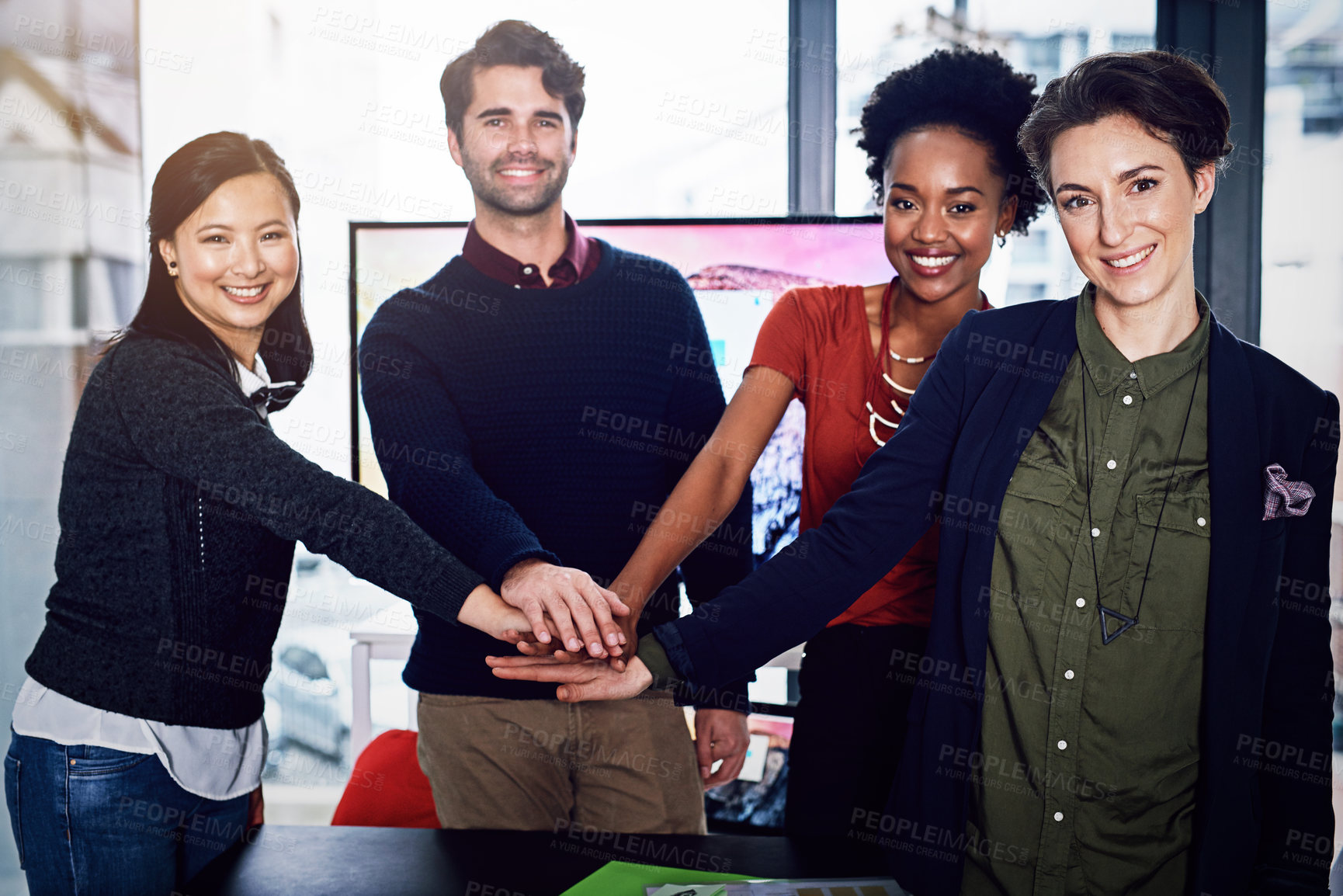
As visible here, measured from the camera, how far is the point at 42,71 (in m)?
2.39

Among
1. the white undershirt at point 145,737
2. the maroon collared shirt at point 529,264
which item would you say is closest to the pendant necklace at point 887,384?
the maroon collared shirt at point 529,264

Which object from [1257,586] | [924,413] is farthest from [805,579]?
[1257,586]

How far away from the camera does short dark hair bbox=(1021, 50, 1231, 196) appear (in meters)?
1.20

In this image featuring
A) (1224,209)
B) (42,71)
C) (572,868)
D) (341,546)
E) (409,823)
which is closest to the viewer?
(572,868)

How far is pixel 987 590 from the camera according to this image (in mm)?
1215

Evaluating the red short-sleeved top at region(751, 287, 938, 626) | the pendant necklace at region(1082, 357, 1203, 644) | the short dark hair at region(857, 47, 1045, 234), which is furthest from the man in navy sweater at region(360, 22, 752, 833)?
the pendant necklace at region(1082, 357, 1203, 644)

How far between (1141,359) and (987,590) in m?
0.38

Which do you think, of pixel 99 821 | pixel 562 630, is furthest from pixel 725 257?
pixel 99 821

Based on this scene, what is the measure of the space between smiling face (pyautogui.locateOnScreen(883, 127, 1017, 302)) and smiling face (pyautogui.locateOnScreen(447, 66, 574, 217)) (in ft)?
2.39

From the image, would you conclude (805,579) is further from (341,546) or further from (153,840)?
(153,840)

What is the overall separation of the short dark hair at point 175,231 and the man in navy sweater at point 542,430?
150 mm

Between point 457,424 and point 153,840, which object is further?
point 457,424

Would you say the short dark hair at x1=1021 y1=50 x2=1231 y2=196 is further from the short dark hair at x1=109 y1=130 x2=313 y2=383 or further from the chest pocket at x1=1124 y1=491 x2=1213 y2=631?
the short dark hair at x1=109 y1=130 x2=313 y2=383

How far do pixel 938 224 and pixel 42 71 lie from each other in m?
2.30
